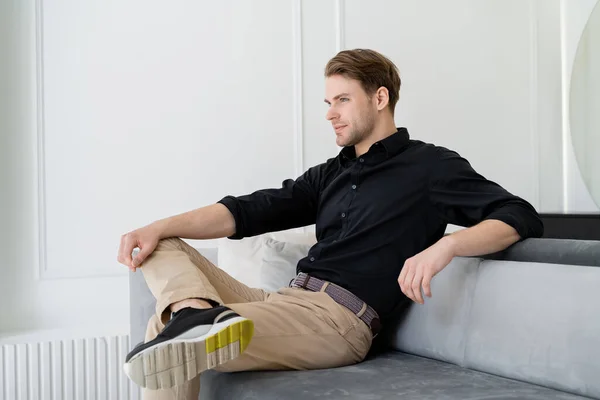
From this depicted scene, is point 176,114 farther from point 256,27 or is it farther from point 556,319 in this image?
point 556,319

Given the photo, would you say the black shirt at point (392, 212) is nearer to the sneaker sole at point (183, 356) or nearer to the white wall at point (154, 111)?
the sneaker sole at point (183, 356)

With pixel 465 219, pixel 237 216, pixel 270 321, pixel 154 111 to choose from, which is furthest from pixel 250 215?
pixel 154 111

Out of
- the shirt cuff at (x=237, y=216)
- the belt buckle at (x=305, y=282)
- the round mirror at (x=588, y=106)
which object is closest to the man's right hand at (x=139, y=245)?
the shirt cuff at (x=237, y=216)

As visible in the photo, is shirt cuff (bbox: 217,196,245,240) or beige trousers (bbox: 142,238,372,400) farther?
shirt cuff (bbox: 217,196,245,240)

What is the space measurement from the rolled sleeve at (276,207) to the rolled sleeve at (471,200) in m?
0.44

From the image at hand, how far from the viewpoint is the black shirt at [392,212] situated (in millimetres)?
1856

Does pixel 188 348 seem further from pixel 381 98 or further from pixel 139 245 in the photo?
pixel 381 98

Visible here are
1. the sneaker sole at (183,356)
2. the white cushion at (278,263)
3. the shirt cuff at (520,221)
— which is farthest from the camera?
the white cushion at (278,263)

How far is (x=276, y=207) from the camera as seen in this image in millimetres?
2152

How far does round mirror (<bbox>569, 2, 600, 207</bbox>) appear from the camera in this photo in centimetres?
384

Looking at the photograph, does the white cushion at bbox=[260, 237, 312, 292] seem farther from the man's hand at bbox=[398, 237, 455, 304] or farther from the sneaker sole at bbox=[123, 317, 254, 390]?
the sneaker sole at bbox=[123, 317, 254, 390]

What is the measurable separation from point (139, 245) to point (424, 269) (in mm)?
744

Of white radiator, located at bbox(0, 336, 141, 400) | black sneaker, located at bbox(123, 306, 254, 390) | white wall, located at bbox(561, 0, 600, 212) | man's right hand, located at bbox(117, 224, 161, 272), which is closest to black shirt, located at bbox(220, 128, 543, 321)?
man's right hand, located at bbox(117, 224, 161, 272)

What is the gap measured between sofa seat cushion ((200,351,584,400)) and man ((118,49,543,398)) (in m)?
0.06
